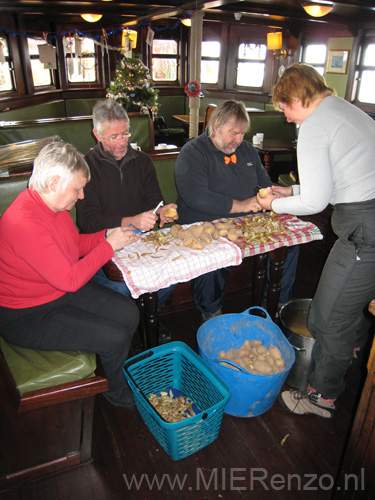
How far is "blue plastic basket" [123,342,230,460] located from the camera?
1.56 metres

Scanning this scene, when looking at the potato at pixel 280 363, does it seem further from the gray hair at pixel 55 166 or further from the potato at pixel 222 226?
the gray hair at pixel 55 166

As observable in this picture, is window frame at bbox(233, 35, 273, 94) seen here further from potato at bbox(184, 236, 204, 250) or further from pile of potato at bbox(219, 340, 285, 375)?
pile of potato at bbox(219, 340, 285, 375)

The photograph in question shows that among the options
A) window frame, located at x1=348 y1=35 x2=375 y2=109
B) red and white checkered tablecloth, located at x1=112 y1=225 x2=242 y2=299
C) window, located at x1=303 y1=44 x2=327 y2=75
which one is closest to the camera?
red and white checkered tablecloth, located at x1=112 y1=225 x2=242 y2=299

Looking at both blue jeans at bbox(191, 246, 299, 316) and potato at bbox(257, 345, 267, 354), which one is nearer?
potato at bbox(257, 345, 267, 354)

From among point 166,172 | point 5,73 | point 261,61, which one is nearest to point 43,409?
point 166,172

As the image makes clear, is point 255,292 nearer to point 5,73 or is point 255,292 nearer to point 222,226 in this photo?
point 222,226

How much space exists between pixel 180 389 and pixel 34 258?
43.3 inches

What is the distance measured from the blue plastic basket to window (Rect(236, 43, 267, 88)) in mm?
7542

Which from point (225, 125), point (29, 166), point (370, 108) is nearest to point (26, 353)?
point (29, 166)

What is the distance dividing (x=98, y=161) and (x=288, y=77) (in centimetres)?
115

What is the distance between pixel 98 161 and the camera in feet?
7.10

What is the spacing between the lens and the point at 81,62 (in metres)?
7.66

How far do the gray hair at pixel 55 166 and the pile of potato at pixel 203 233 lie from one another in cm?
63

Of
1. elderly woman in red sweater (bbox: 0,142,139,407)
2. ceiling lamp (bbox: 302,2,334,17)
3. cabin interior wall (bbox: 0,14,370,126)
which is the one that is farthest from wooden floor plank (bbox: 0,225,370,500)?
cabin interior wall (bbox: 0,14,370,126)
